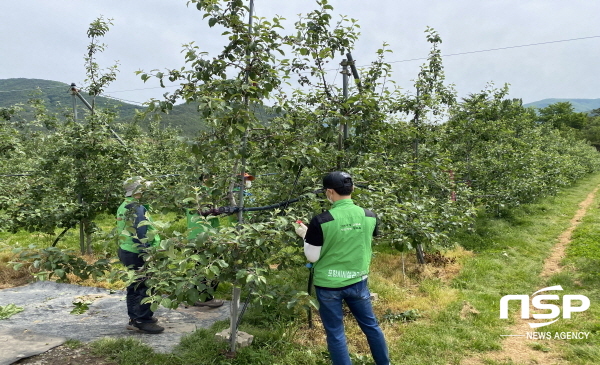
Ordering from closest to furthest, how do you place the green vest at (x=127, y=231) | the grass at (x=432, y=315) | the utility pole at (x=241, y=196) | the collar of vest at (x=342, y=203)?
the green vest at (x=127, y=231) → the collar of vest at (x=342, y=203) → the utility pole at (x=241, y=196) → the grass at (x=432, y=315)

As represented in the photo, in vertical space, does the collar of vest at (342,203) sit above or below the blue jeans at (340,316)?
above

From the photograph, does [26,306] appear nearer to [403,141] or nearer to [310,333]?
[310,333]

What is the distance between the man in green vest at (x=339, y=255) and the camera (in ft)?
10.6

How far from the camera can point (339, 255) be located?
3299mm

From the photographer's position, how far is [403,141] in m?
7.55

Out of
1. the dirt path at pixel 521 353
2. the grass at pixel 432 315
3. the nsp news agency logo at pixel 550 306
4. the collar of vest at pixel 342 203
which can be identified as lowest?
the dirt path at pixel 521 353

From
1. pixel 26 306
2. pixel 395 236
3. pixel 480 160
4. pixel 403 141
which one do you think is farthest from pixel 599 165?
pixel 26 306

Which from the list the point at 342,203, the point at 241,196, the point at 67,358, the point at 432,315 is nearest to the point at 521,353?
the point at 432,315

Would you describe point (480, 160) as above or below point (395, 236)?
above

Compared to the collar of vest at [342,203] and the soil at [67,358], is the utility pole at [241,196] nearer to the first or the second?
the collar of vest at [342,203]

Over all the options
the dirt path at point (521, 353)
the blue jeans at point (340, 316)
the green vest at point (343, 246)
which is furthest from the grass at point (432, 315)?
the green vest at point (343, 246)

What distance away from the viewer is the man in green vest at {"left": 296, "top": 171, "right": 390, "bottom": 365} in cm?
324

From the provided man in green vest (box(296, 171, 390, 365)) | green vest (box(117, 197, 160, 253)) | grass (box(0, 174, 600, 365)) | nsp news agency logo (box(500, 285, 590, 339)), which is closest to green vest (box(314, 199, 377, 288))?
man in green vest (box(296, 171, 390, 365))

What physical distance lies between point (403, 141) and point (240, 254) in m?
5.06
